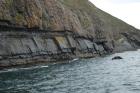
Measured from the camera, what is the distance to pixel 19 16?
278 feet

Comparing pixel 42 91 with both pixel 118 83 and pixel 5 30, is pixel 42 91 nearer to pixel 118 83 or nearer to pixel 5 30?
pixel 118 83

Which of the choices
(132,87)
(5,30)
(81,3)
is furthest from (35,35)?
(81,3)

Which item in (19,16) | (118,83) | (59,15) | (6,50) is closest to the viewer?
(118,83)

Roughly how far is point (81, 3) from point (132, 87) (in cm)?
13138

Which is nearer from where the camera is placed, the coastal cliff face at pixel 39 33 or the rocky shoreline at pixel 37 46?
the rocky shoreline at pixel 37 46

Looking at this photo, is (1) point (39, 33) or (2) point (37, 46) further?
(1) point (39, 33)

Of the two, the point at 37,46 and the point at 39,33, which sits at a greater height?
the point at 39,33

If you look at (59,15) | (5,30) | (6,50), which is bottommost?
(6,50)

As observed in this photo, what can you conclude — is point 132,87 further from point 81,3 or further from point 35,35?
point 81,3

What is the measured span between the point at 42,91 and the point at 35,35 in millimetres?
50632

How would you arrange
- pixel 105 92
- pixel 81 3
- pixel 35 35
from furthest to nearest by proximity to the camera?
pixel 81 3 → pixel 35 35 → pixel 105 92

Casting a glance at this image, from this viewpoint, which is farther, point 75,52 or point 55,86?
point 75,52

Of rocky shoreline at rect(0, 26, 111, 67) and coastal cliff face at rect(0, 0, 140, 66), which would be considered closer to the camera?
rocky shoreline at rect(0, 26, 111, 67)

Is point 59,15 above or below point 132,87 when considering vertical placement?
above
